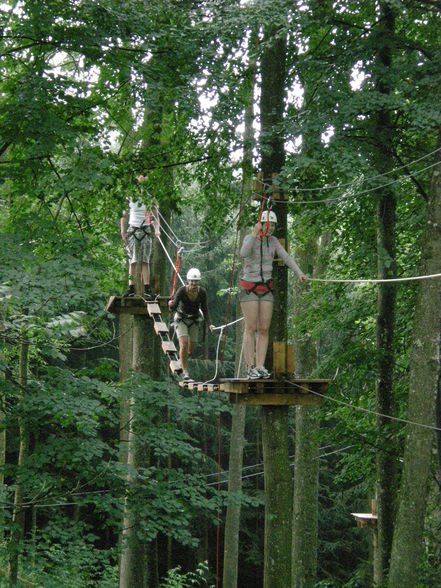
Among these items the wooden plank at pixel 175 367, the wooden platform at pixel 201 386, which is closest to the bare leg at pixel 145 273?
the wooden plank at pixel 175 367

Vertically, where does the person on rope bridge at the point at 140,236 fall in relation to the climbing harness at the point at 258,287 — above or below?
above

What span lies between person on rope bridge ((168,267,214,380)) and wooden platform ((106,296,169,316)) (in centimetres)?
83

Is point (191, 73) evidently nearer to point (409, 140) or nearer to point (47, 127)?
point (47, 127)

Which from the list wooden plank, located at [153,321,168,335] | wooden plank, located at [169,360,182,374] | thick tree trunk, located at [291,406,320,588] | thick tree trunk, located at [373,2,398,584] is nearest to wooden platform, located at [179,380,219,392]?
wooden plank, located at [169,360,182,374]

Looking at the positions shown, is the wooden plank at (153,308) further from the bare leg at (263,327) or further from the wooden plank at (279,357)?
the wooden plank at (279,357)

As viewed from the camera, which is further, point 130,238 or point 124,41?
point 130,238

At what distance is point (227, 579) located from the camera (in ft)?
45.0

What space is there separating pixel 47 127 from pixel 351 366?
504cm

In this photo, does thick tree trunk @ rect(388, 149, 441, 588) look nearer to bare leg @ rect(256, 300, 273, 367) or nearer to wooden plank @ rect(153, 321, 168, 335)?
bare leg @ rect(256, 300, 273, 367)

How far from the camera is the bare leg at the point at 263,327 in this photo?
22.6ft

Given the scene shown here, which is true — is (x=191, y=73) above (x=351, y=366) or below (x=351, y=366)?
above

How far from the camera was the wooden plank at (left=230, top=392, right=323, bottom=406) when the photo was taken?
6.63 metres

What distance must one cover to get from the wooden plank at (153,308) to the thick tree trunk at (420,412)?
327cm

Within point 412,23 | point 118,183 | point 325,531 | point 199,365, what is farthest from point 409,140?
point 325,531
